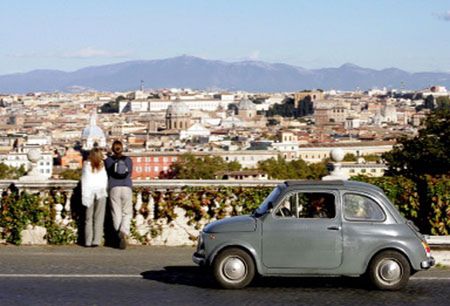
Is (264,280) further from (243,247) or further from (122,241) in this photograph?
(122,241)

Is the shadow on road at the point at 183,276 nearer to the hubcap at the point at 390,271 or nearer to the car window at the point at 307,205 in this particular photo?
the car window at the point at 307,205

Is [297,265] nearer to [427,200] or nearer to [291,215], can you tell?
[291,215]

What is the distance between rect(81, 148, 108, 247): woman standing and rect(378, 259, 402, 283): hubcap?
166 inches

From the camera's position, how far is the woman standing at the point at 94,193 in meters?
13.4

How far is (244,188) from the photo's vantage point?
45.2 ft

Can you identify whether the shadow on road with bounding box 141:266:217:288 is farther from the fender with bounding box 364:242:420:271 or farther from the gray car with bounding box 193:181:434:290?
the fender with bounding box 364:242:420:271

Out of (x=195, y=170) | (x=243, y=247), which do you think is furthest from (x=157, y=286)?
(x=195, y=170)

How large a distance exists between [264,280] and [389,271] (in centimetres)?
132

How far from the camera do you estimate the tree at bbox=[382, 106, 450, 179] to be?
35.8 metres

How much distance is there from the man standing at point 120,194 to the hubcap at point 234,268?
314 centimetres

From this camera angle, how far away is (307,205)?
1055 cm

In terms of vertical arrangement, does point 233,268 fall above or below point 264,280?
above

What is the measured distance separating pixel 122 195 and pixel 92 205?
1.28ft

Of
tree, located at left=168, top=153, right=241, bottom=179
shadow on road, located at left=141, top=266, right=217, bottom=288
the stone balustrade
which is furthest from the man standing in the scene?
tree, located at left=168, top=153, right=241, bottom=179
